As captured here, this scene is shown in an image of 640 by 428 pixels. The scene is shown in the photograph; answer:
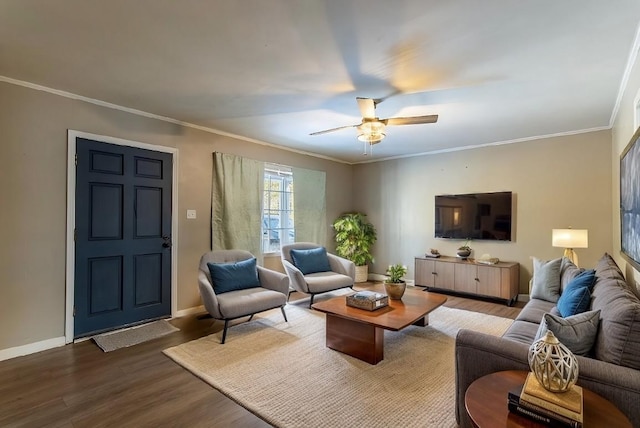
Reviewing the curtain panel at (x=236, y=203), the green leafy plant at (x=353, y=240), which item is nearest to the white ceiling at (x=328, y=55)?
the curtain panel at (x=236, y=203)

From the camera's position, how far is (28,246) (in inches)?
116

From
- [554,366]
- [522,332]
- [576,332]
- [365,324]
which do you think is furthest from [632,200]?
[365,324]

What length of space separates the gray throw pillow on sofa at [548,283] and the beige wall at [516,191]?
160 centimetres

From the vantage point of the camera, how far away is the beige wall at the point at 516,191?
4305 mm

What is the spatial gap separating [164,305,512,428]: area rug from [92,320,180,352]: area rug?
0.49 m

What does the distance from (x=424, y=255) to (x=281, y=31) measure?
4692mm

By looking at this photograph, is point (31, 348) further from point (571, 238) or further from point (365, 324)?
point (571, 238)

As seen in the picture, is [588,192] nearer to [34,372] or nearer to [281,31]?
[281,31]

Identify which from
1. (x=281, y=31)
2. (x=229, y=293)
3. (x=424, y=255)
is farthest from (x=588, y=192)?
(x=229, y=293)

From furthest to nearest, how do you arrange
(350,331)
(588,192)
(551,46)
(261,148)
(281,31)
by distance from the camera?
(261,148) → (588,192) → (350,331) → (551,46) → (281,31)

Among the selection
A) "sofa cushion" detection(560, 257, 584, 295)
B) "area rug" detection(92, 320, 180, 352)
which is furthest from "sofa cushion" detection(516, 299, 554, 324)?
"area rug" detection(92, 320, 180, 352)

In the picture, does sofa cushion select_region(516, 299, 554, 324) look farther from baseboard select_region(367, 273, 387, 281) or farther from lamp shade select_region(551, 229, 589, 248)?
baseboard select_region(367, 273, 387, 281)

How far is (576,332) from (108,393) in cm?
299

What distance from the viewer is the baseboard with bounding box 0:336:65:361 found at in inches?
A: 111
